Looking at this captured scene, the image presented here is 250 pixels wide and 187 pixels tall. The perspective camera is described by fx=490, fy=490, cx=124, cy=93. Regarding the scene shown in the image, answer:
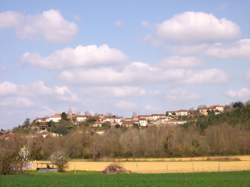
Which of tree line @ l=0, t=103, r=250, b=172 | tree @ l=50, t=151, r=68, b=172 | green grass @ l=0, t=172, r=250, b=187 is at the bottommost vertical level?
green grass @ l=0, t=172, r=250, b=187

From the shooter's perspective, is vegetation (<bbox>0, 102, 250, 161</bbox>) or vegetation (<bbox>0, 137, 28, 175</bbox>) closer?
vegetation (<bbox>0, 137, 28, 175</bbox>)

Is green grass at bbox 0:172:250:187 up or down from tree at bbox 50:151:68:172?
down

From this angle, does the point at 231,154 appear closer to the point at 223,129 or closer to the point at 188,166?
the point at 223,129

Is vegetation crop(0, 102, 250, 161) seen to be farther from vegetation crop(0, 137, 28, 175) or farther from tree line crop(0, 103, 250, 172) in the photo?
vegetation crop(0, 137, 28, 175)

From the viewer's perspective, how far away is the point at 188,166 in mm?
78750

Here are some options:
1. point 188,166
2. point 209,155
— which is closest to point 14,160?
point 188,166

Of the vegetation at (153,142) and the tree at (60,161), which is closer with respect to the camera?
the tree at (60,161)

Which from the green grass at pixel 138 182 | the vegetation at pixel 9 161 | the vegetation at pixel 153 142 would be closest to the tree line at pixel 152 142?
the vegetation at pixel 153 142

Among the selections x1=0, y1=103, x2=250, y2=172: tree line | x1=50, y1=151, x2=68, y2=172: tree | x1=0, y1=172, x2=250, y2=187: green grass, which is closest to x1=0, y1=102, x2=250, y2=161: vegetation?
x1=0, y1=103, x2=250, y2=172: tree line

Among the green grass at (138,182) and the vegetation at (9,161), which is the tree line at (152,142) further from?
the green grass at (138,182)

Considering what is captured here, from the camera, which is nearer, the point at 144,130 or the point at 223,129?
the point at 223,129

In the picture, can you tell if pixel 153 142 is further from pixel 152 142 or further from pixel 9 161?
pixel 9 161

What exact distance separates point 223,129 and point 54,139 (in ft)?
148

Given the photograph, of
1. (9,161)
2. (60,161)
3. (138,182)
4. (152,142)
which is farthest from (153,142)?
(138,182)
